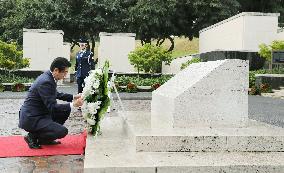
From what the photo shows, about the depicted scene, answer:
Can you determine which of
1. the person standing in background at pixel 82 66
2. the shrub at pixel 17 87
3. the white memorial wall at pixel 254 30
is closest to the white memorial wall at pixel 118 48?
the white memorial wall at pixel 254 30

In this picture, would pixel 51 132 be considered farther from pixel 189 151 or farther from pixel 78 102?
pixel 189 151

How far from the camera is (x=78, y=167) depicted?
244 inches

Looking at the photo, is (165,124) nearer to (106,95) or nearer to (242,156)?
(106,95)

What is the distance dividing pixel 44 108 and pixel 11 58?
16.9 m

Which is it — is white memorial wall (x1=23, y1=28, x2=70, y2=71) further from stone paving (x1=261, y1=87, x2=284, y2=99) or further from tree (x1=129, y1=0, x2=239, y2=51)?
stone paving (x1=261, y1=87, x2=284, y2=99)

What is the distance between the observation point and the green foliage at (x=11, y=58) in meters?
22.9

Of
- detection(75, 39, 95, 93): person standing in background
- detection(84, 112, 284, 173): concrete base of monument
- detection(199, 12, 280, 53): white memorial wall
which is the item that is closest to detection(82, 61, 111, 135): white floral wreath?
detection(84, 112, 284, 173): concrete base of monument

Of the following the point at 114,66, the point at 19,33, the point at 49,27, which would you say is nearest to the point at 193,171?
the point at 114,66

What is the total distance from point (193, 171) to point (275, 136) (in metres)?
1.51

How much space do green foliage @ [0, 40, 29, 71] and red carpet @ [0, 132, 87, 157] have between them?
1526cm

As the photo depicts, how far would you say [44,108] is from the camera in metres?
7.52

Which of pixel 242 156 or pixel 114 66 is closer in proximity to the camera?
pixel 242 156

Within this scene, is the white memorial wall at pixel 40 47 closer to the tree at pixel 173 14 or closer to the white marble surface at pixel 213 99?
the tree at pixel 173 14

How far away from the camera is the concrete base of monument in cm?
553
